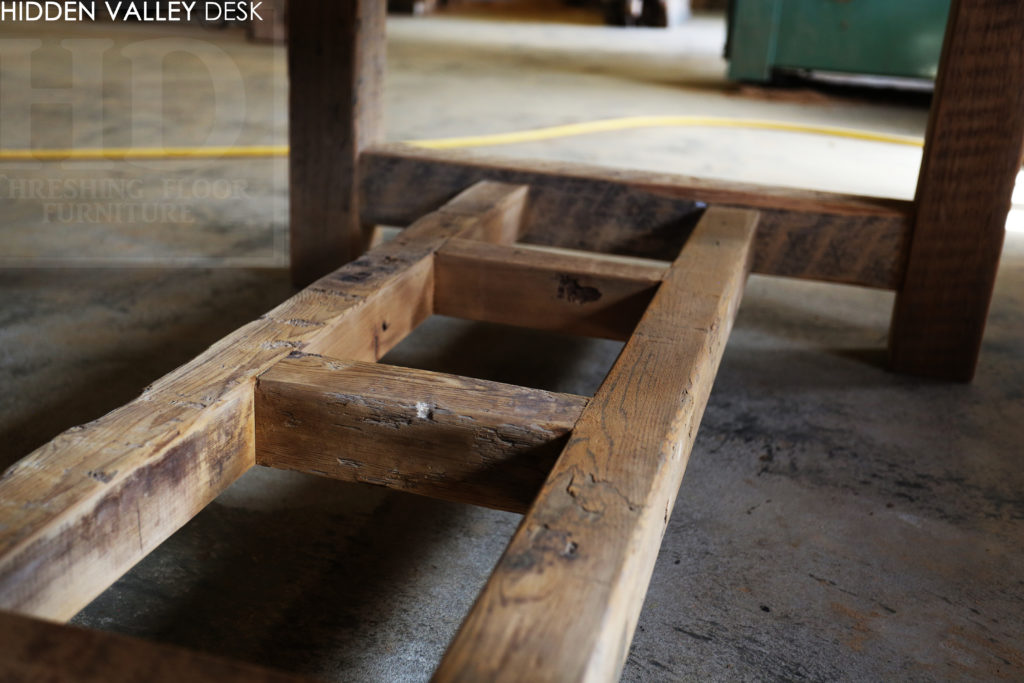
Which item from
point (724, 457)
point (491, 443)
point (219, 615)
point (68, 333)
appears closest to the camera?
point (491, 443)

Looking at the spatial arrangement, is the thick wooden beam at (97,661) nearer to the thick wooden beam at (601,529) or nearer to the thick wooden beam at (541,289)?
the thick wooden beam at (601,529)

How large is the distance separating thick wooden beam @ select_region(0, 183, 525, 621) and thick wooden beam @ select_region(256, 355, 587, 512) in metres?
0.05

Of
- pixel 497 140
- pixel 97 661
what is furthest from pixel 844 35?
pixel 97 661

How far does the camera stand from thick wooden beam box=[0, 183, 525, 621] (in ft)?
2.74

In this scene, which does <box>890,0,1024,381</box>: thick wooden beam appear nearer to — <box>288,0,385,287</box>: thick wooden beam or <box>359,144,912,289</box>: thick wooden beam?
<box>359,144,912,289</box>: thick wooden beam

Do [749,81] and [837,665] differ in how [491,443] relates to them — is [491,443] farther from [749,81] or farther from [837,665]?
[749,81]

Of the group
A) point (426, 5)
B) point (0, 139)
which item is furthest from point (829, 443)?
point (426, 5)

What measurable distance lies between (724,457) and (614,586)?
971mm

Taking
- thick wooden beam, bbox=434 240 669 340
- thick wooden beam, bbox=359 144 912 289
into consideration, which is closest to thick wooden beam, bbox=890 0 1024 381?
thick wooden beam, bbox=359 144 912 289

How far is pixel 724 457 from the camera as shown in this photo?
1.72 metres

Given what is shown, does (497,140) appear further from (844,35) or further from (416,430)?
(416,430)

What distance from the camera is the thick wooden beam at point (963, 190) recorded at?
6.11ft

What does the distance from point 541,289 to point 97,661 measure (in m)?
→ 1.17

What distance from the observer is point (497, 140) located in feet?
13.4
